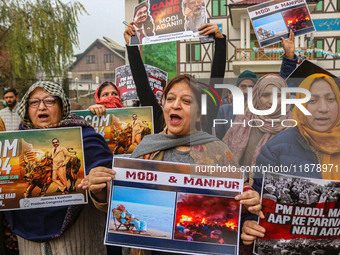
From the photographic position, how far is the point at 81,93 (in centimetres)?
2489

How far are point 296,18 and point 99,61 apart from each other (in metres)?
58.9

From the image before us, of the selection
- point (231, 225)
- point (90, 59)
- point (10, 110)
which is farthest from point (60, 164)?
point (90, 59)

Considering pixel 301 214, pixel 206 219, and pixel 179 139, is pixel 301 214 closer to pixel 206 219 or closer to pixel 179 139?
pixel 206 219

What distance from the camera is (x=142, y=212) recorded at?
5.79 feet

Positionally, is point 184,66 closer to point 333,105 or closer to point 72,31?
point 72,31

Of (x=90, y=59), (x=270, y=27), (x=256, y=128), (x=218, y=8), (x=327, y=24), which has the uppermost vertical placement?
(x=90, y=59)

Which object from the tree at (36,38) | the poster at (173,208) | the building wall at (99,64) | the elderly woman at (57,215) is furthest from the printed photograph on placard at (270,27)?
the building wall at (99,64)

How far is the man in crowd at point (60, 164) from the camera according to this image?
85.7 inches

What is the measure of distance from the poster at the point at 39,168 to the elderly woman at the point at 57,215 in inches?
3.1

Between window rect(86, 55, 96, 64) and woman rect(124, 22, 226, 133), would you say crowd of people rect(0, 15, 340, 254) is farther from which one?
window rect(86, 55, 96, 64)

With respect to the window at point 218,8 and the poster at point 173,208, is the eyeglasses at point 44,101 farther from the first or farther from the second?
the window at point 218,8

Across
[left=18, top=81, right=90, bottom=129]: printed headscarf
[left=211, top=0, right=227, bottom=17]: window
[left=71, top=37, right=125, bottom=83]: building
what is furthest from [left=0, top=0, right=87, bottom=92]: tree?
[left=71, top=37, right=125, bottom=83]: building

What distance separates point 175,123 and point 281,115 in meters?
0.54

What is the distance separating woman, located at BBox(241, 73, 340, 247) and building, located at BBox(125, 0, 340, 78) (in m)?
16.8
